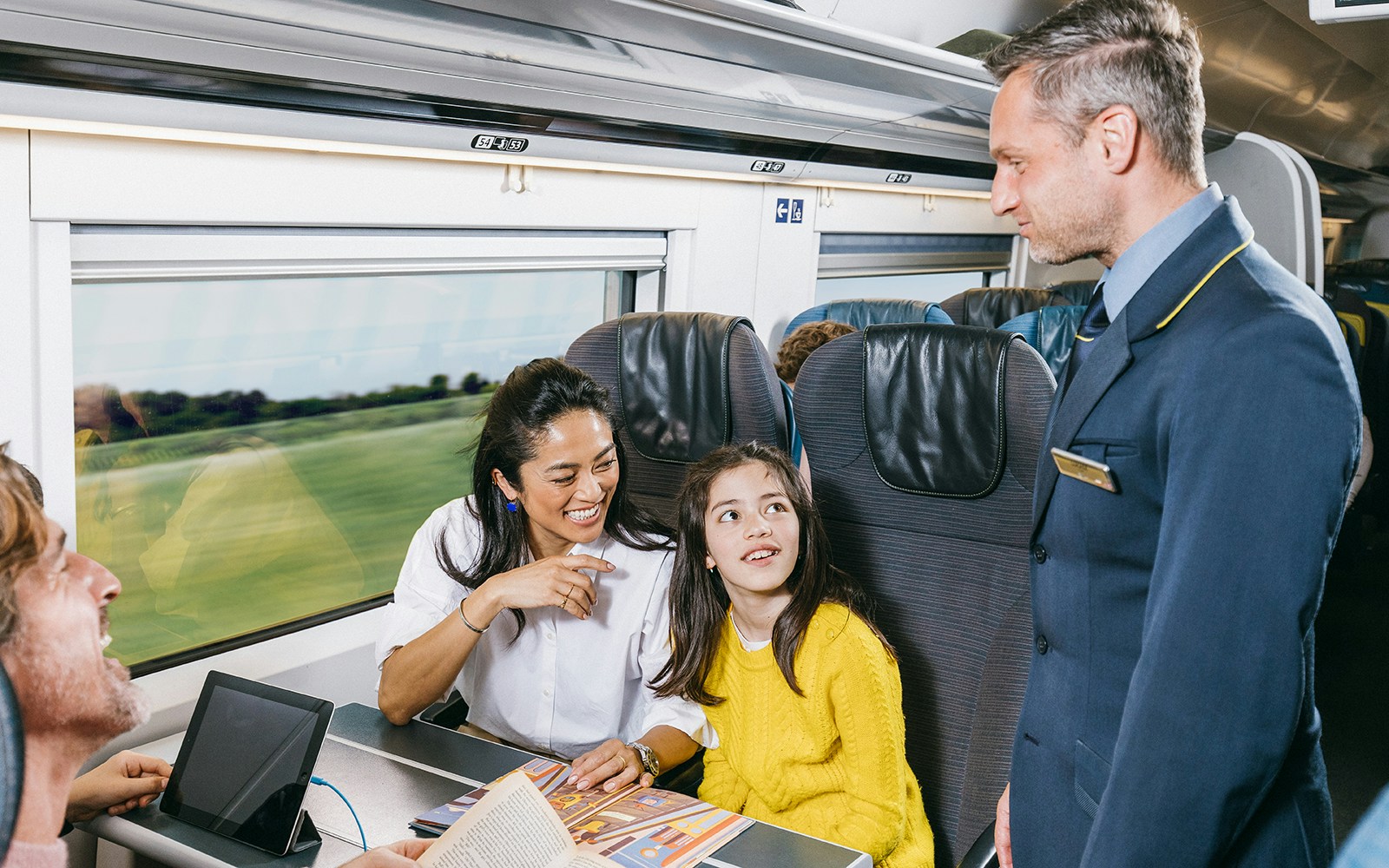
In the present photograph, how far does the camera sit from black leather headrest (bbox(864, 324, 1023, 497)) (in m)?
2.09

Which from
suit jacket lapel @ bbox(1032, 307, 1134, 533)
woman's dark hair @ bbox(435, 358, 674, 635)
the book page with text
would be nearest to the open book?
the book page with text

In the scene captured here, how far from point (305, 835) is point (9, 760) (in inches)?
40.1

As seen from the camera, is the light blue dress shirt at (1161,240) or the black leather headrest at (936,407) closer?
the light blue dress shirt at (1161,240)

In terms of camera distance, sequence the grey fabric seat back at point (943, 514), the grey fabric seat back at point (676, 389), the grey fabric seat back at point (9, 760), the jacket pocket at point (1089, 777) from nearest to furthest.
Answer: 1. the grey fabric seat back at point (9, 760)
2. the jacket pocket at point (1089, 777)
3. the grey fabric seat back at point (943, 514)
4. the grey fabric seat back at point (676, 389)

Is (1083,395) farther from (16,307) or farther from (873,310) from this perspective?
(873,310)

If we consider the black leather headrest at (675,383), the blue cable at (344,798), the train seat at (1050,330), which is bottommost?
the blue cable at (344,798)

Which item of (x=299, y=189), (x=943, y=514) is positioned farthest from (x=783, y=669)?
→ (x=299, y=189)

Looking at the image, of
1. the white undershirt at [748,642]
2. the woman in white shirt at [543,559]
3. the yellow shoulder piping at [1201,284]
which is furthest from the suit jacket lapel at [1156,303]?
the woman in white shirt at [543,559]

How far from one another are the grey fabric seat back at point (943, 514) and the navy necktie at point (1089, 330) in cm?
62

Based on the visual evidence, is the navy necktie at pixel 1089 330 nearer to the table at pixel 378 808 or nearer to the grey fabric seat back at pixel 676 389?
the table at pixel 378 808

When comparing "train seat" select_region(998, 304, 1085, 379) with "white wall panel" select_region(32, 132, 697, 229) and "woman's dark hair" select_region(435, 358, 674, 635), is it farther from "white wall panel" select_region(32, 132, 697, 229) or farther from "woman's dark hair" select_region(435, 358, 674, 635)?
"woman's dark hair" select_region(435, 358, 674, 635)

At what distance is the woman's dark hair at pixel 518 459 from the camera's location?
216 cm

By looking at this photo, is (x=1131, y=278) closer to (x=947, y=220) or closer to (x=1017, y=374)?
(x=1017, y=374)

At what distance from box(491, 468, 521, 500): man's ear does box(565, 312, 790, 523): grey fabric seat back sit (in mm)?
264
